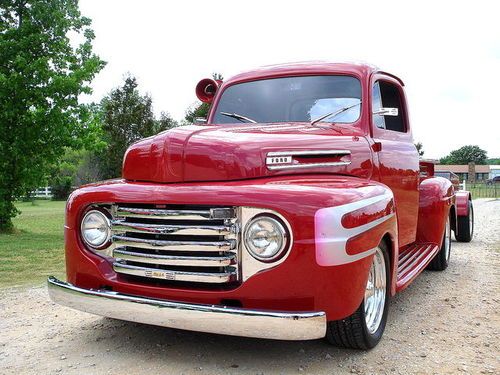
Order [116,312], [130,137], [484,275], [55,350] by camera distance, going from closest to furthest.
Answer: [116,312] < [55,350] < [484,275] < [130,137]

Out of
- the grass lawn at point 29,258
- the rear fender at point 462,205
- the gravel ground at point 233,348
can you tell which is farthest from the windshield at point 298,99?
the rear fender at point 462,205

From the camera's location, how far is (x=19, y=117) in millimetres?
11938

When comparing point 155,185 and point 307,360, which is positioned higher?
point 155,185

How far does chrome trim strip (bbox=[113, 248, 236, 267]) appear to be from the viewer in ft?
9.36

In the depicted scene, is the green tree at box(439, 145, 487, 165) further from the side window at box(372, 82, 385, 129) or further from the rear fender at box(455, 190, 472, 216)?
the side window at box(372, 82, 385, 129)

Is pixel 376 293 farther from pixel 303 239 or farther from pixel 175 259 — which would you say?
pixel 175 259

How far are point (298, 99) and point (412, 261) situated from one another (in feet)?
6.03

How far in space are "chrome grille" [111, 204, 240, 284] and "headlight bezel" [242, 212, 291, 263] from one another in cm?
6

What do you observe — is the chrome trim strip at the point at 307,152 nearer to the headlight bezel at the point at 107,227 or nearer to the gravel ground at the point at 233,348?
the headlight bezel at the point at 107,227

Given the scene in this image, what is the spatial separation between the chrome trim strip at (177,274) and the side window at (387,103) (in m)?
2.07

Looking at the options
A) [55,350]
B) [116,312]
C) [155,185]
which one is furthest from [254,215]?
[55,350]

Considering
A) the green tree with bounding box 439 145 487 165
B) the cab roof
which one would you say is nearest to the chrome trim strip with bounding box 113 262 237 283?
the cab roof

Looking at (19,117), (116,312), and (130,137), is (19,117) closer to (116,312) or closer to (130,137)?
(116,312)

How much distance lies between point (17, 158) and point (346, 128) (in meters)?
10.1
